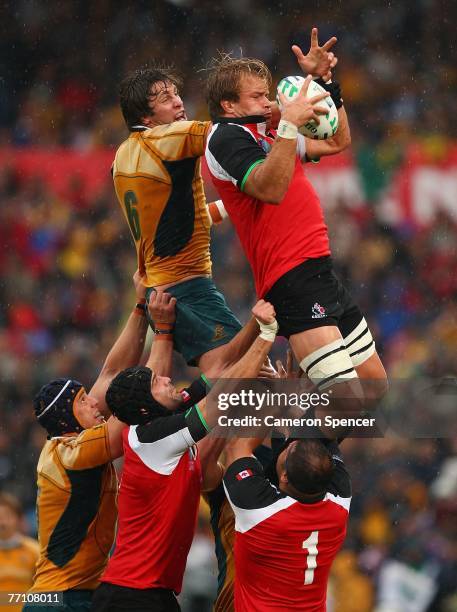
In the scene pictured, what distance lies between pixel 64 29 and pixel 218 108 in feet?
39.5

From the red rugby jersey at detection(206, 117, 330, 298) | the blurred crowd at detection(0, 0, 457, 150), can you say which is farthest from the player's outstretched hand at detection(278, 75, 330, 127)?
the blurred crowd at detection(0, 0, 457, 150)

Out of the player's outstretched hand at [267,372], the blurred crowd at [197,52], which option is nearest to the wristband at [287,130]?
the player's outstretched hand at [267,372]

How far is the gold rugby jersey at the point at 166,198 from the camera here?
6.35m

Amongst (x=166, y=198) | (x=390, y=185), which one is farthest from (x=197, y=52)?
(x=166, y=198)

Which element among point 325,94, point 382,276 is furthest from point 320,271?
point 382,276

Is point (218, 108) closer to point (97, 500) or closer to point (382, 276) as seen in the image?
point (97, 500)

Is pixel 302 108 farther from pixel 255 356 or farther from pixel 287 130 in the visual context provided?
pixel 255 356

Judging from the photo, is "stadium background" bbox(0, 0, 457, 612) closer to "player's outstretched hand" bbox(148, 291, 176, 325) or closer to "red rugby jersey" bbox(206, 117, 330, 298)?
"player's outstretched hand" bbox(148, 291, 176, 325)

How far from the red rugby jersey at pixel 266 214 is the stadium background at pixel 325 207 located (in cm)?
494

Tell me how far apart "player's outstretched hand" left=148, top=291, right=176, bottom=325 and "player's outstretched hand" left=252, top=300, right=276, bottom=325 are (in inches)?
31.0

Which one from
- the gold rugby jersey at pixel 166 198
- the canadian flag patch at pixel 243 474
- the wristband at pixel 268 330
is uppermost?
the gold rugby jersey at pixel 166 198

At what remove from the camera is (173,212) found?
21.6 feet

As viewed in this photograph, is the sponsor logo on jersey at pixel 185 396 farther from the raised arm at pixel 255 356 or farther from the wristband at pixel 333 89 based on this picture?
the wristband at pixel 333 89

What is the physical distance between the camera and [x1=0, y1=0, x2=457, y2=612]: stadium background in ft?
36.2
